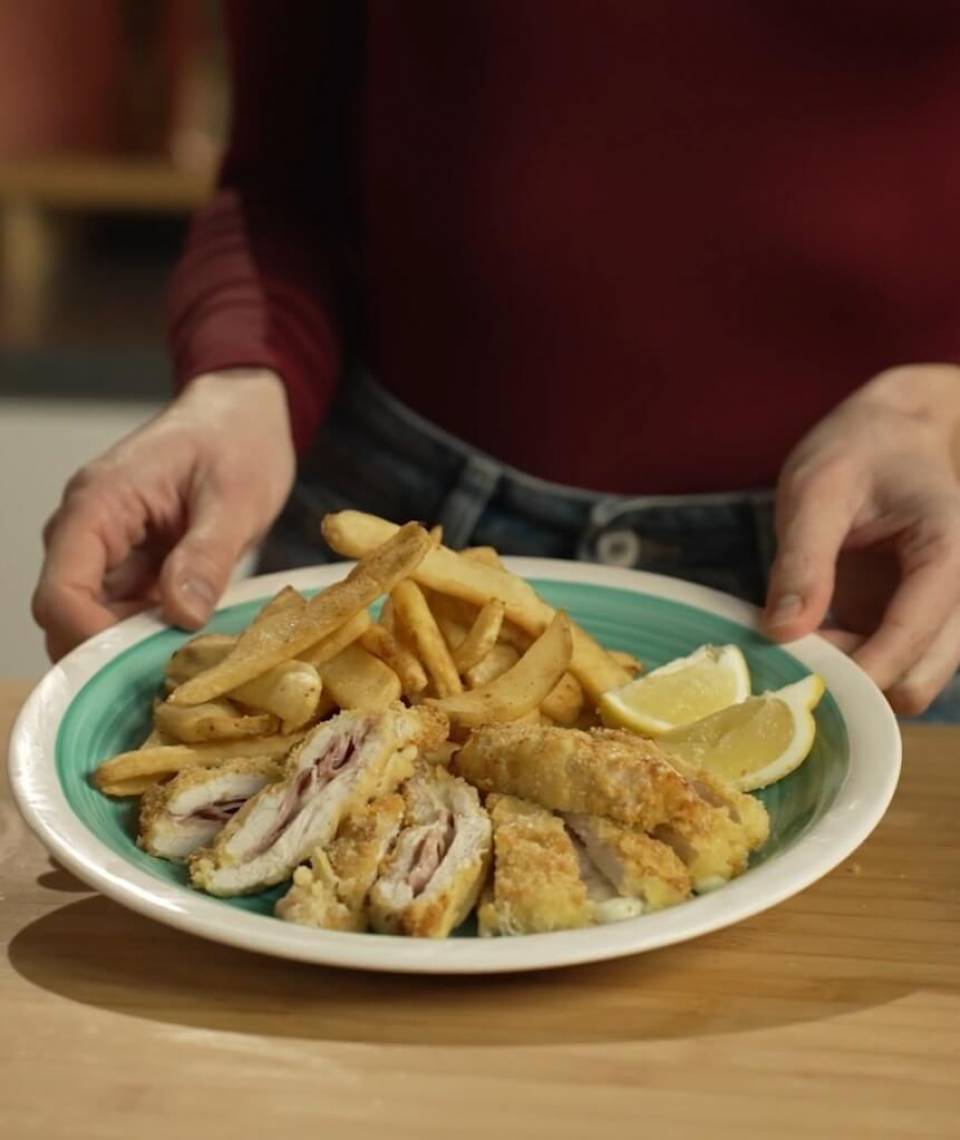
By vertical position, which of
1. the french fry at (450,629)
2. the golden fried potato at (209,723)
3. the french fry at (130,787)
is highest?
the french fry at (450,629)

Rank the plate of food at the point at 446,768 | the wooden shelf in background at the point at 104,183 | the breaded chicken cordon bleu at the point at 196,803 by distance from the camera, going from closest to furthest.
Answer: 1. the plate of food at the point at 446,768
2. the breaded chicken cordon bleu at the point at 196,803
3. the wooden shelf in background at the point at 104,183

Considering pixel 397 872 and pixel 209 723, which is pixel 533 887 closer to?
pixel 397 872

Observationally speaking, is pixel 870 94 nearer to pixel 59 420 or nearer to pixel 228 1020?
pixel 228 1020

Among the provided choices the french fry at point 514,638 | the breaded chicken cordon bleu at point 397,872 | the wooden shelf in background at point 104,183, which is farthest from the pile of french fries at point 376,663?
the wooden shelf in background at point 104,183

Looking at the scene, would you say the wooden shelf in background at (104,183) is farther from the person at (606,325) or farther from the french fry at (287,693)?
the french fry at (287,693)

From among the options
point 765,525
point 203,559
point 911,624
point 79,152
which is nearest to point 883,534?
point 911,624

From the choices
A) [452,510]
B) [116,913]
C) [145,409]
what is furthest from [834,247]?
[145,409]

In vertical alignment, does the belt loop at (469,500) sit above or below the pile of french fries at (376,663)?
below

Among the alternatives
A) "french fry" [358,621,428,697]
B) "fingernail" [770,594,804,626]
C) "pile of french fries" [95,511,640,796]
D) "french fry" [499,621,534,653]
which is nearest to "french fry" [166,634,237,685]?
"pile of french fries" [95,511,640,796]
